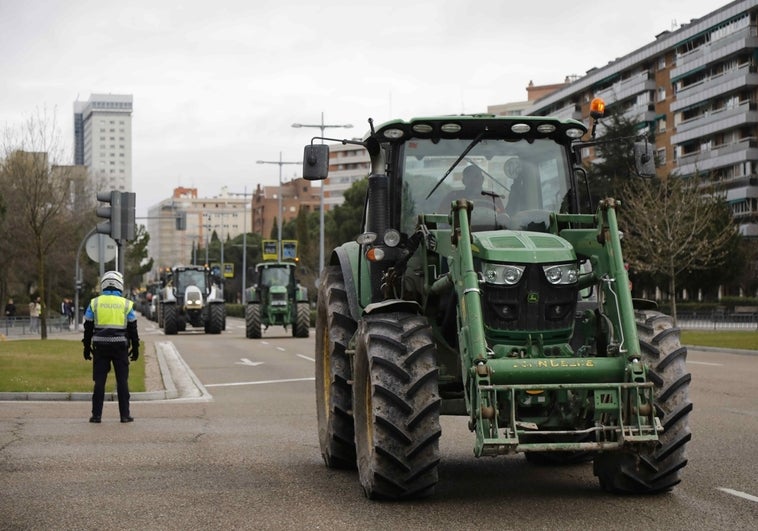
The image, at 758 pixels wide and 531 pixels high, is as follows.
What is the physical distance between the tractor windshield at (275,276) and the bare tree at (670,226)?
1380 cm

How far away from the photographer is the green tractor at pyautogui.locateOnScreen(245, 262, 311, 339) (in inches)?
1789

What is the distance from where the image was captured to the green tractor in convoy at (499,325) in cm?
745

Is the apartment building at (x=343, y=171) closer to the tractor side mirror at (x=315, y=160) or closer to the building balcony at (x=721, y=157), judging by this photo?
the building balcony at (x=721, y=157)

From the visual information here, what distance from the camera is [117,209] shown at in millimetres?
21188

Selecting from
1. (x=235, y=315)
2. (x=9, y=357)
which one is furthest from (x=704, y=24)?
(x=9, y=357)

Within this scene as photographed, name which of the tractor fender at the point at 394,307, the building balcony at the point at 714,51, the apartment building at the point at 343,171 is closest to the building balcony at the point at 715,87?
the building balcony at the point at 714,51

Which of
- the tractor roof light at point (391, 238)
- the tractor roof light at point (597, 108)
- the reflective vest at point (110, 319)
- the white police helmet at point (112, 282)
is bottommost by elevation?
the reflective vest at point (110, 319)

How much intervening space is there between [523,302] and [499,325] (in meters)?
0.22

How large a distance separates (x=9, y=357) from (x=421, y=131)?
1941cm

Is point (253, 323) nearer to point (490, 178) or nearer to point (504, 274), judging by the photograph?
point (490, 178)

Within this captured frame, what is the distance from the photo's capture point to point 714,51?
86.2m

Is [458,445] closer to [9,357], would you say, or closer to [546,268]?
[546,268]

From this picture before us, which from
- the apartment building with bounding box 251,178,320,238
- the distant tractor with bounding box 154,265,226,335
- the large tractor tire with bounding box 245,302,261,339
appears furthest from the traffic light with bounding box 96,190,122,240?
the apartment building with bounding box 251,178,320,238

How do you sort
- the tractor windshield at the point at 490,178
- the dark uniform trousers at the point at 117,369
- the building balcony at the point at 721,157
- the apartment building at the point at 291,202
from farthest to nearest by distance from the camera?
the apartment building at the point at 291,202 → the building balcony at the point at 721,157 → the dark uniform trousers at the point at 117,369 → the tractor windshield at the point at 490,178
